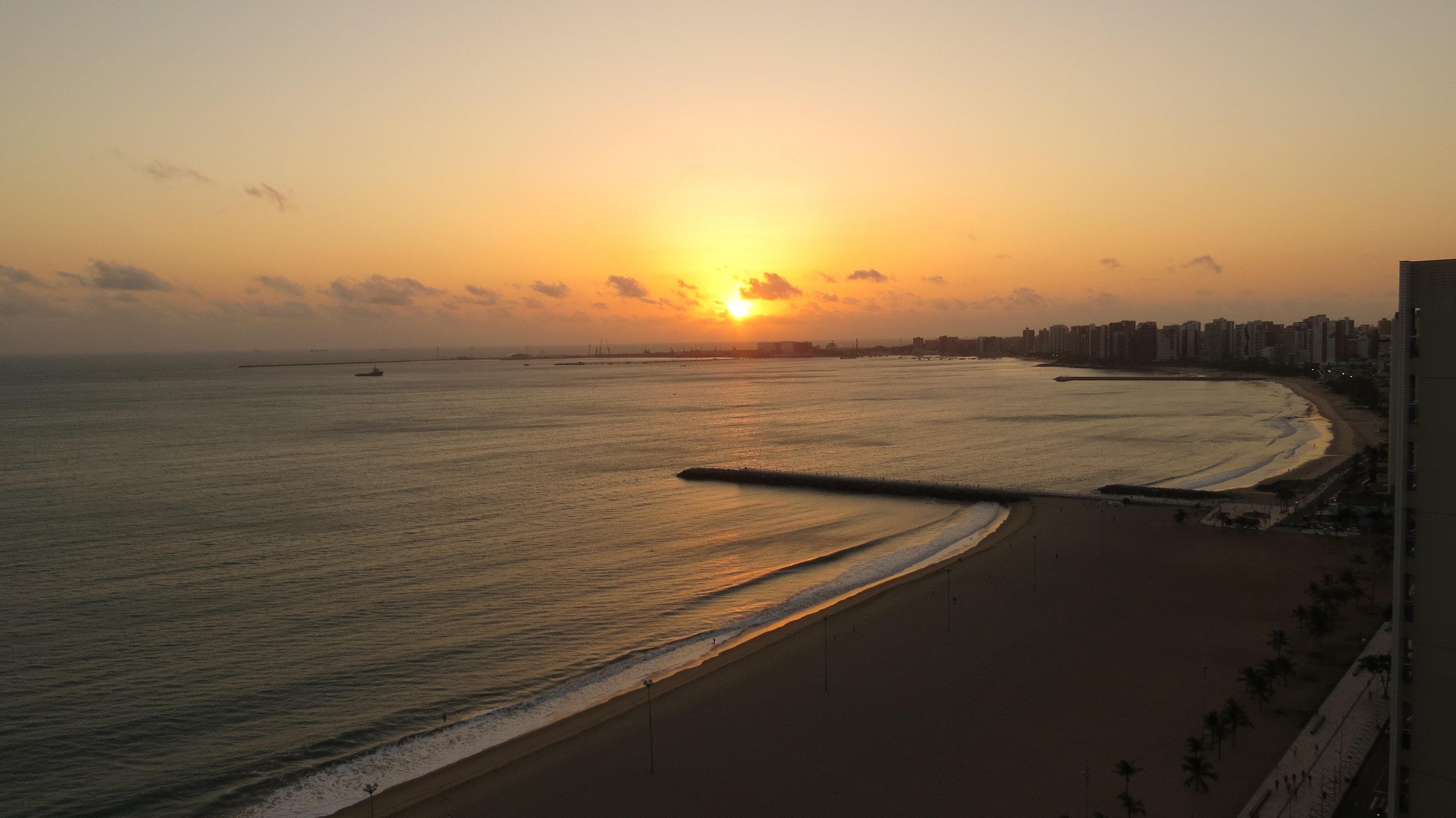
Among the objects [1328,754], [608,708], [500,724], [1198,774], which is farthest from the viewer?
[608,708]

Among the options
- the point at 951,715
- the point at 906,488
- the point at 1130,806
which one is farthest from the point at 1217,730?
the point at 906,488

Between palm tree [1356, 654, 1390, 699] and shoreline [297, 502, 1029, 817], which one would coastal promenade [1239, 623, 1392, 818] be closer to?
palm tree [1356, 654, 1390, 699]

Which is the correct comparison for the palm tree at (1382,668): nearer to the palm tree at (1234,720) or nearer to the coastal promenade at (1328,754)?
the coastal promenade at (1328,754)

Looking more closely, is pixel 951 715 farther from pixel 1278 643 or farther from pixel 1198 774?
pixel 1278 643

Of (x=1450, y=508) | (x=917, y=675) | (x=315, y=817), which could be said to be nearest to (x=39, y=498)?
(x=315, y=817)

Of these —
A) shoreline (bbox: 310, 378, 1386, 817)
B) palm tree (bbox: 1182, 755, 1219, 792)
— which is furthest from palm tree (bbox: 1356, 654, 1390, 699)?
shoreline (bbox: 310, 378, 1386, 817)

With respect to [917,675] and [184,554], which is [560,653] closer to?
[917,675]
